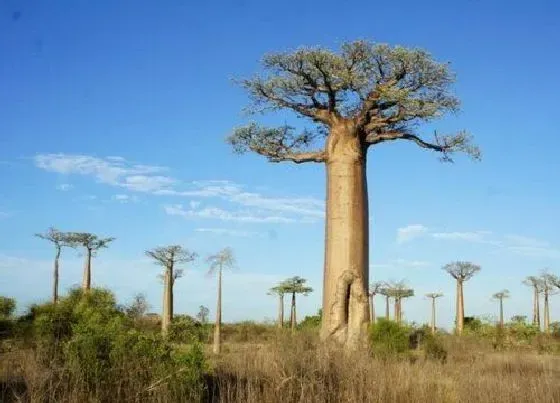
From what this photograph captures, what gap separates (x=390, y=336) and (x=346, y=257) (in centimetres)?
218

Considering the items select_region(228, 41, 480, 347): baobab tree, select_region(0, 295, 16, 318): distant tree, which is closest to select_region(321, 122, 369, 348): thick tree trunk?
select_region(228, 41, 480, 347): baobab tree

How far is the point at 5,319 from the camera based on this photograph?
1634cm

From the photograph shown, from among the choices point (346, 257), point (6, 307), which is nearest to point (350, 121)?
point (346, 257)

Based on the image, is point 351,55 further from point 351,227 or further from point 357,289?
point 357,289

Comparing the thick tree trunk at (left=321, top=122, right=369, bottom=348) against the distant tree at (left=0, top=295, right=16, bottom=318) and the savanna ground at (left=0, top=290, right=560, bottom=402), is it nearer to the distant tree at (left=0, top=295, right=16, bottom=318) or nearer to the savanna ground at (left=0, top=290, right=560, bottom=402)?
the savanna ground at (left=0, top=290, right=560, bottom=402)

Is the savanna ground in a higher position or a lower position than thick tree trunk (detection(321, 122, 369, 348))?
lower

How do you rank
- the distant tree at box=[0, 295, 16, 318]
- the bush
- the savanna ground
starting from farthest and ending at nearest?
the distant tree at box=[0, 295, 16, 318] → the bush → the savanna ground

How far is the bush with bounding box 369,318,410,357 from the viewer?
460 inches

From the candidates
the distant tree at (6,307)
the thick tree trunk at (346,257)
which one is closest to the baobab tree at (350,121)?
the thick tree trunk at (346,257)

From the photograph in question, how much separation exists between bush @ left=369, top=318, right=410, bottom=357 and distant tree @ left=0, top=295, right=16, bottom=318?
9.57 metres

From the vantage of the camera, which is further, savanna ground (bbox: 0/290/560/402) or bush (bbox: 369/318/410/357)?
bush (bbox: 369/318/410/357)

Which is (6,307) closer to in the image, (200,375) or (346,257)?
(346,257)

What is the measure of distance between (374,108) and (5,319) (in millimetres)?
10290

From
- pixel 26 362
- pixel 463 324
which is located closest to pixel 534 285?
pixel 463 324
